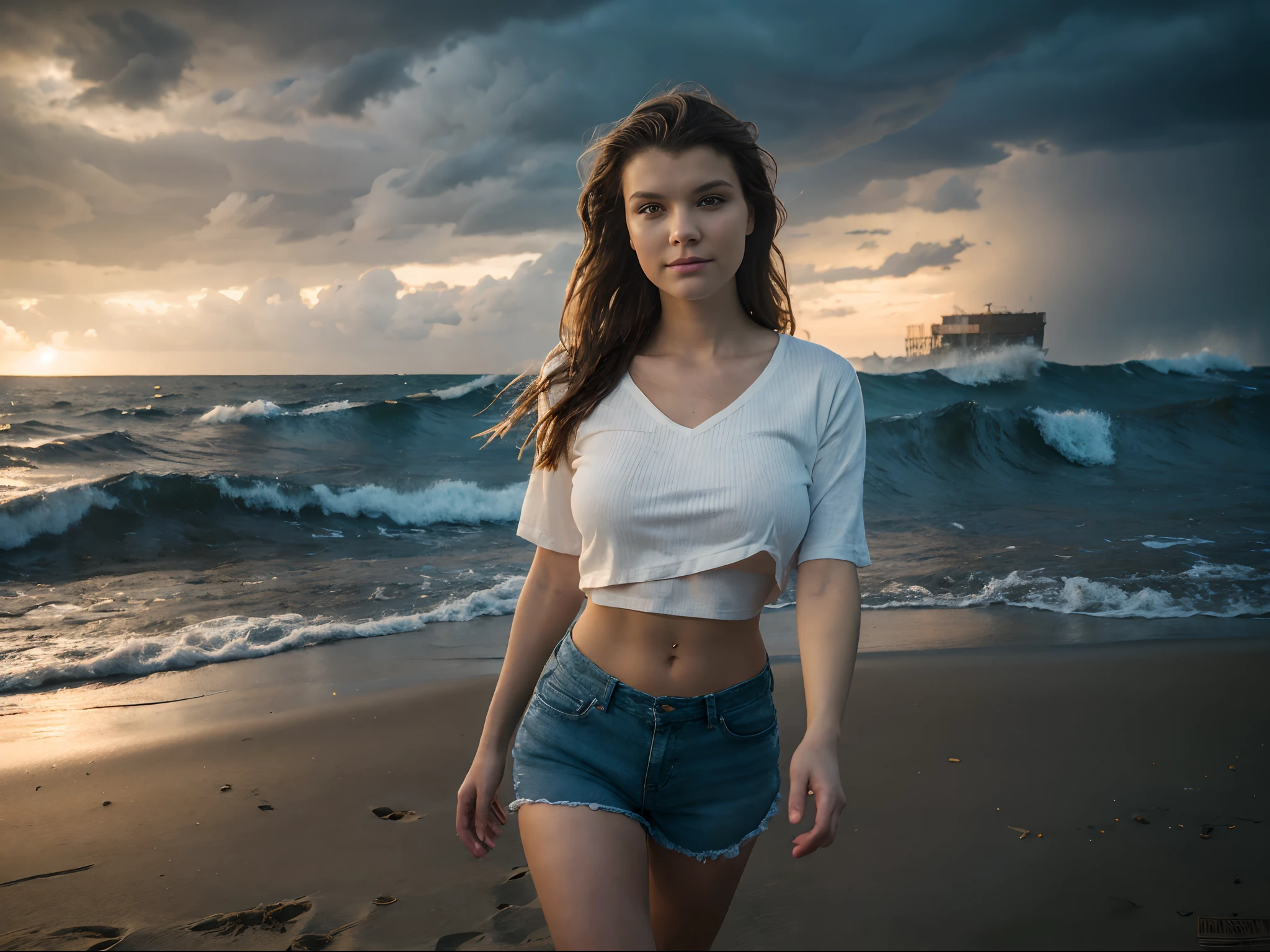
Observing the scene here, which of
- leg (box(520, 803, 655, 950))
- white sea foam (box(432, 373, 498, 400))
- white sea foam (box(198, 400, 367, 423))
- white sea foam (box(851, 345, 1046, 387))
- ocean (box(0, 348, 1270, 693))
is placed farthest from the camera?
white sea foam (box(851, 345, 1046, 387))

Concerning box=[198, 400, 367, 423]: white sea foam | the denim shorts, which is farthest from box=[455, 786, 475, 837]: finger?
box=[198, 400, 367, 423]: white sea foam

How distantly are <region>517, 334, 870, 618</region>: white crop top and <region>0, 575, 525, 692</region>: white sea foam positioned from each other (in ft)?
13.3

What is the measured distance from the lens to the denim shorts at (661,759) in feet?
5.15

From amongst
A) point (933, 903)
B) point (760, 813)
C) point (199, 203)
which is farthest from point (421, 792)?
point (199, 203)

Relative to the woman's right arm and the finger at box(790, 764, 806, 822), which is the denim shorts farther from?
the finger at box(790, 764, 806, 822)

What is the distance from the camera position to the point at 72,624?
7316 mm

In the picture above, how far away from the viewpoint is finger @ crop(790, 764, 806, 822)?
1244 millimetres

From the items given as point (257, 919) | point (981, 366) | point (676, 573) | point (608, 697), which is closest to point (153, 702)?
point (257, 919)

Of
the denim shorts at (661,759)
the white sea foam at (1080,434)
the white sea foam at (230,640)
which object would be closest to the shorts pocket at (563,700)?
the denim shorts at (661,759)

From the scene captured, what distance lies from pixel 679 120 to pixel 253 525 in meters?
12.2

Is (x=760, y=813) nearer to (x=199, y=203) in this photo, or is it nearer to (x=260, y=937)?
(x=260, y=937)

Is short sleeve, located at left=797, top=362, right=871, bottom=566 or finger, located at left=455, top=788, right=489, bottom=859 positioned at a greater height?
short sleeve, located at left=797, top=362, right=871, bottom=566

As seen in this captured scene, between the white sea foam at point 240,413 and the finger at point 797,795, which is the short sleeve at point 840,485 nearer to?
the finger at point 797,795

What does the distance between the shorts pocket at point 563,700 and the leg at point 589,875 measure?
180 millimetres
